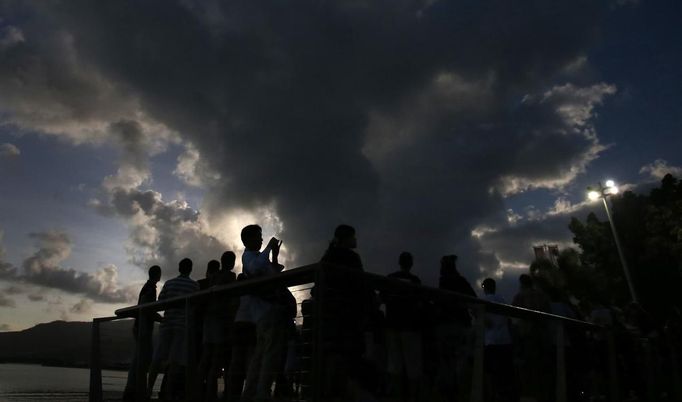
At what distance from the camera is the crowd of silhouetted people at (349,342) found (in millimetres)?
3062

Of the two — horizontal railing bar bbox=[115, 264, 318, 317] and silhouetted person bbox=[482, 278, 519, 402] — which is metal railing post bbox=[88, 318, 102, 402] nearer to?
horizontal railing bar bbox=[115, 264, 318, 317]

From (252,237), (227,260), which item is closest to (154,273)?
(227,260)

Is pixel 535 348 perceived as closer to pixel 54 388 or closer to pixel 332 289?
pixel 332 289

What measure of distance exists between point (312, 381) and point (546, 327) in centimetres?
394

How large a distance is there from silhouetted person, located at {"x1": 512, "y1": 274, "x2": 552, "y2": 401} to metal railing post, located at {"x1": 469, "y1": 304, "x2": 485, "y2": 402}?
2051 mm

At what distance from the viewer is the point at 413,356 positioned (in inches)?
198

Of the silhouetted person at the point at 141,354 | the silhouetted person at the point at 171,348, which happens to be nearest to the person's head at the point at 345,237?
the silhouetted person at the point at 141,354

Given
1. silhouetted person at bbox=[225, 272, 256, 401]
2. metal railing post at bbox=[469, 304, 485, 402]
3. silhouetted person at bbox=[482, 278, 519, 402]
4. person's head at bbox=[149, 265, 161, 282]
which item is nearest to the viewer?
metal railing post at bbox=[469, 304, 485, 402]

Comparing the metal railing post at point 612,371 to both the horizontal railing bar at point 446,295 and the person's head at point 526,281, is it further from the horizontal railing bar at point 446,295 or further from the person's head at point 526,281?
the horizontal railing bar at point 446,295

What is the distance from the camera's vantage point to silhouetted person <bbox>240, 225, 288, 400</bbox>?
390 centimetres

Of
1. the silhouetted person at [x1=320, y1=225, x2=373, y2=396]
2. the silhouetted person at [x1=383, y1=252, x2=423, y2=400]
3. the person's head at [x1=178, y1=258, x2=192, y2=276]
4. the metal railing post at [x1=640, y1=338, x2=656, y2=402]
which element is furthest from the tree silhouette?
the silhouetted person at [x1=320, y1=225, x2=373, y2=396]

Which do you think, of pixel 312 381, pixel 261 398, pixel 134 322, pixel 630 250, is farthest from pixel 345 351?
pixel 630 250

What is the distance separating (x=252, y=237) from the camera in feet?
16.3

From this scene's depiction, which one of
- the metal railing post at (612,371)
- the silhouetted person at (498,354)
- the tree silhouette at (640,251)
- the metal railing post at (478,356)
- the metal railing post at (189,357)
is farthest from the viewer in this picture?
the tree silhouette at (640,251)
